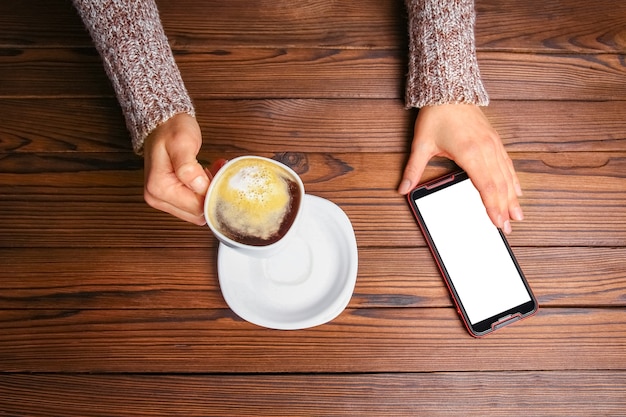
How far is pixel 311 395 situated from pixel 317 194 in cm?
34

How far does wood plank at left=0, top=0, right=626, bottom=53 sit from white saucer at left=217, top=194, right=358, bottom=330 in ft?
1.10

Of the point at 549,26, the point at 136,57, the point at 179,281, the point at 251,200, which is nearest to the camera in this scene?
the point at 251,200

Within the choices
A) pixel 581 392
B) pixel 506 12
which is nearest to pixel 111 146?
pixel 506 12

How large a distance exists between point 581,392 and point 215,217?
2.23ft

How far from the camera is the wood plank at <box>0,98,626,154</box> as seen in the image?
897 mm

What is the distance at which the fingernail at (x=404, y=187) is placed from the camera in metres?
0.86

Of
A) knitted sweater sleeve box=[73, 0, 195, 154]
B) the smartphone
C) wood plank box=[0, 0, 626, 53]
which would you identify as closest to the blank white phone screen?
the smartphone

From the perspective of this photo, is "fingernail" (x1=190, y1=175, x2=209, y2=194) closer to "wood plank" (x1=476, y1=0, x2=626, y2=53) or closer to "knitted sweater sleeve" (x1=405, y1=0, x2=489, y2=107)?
"knitted sweater sleeve" (x1=405, y1=0, x2=489, y2=107)

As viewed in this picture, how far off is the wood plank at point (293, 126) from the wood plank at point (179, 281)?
0.19 metres

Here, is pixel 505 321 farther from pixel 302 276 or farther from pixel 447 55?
pixel 447 55

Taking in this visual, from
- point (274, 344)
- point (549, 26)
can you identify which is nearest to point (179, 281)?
point (274, 344)

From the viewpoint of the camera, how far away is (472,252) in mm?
855

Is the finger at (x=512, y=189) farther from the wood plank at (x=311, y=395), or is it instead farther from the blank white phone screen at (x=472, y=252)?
the wood plank at (x=311, y=395)

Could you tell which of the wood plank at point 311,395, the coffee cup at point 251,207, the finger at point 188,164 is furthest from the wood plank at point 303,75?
Result: the wood plank at point 311,395
